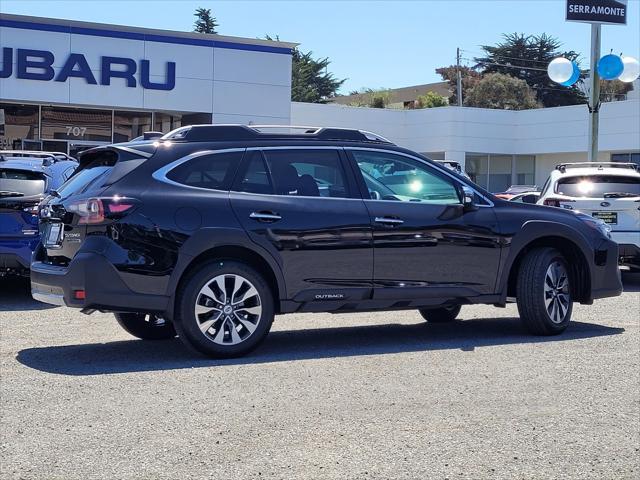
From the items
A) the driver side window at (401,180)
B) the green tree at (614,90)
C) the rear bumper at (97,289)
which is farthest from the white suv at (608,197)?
the green tree at (614,90)

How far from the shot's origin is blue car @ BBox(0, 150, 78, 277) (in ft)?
32.3

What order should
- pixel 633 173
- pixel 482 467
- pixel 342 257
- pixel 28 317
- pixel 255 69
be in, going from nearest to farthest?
pixel 482 467 → pixel 342 257 → pixel 28 317 → pixel 633 173 → pixel 255 69

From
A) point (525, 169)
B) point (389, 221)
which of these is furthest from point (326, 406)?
point (525, 169)

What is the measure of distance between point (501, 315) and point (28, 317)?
5.13 metres

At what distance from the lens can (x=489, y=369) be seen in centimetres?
698

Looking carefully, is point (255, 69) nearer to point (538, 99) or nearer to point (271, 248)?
point (271, 248)

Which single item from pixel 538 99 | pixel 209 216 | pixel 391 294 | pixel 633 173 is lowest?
pixel 391 294

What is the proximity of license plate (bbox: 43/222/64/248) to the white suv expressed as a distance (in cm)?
759

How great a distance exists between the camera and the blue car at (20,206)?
984 centimetres

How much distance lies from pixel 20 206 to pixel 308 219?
13.4 ft

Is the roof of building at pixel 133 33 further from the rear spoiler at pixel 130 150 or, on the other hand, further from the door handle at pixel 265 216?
the door handle at pixel 265 216

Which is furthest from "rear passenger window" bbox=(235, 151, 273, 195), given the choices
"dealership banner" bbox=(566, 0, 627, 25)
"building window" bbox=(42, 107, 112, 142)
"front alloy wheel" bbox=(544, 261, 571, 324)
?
"building window" bbox=(42, 107, 112, 142)

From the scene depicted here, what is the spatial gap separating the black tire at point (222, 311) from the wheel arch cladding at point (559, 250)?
243 centimetres

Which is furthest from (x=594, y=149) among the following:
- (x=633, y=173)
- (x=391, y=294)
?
(x=391, y=294)
